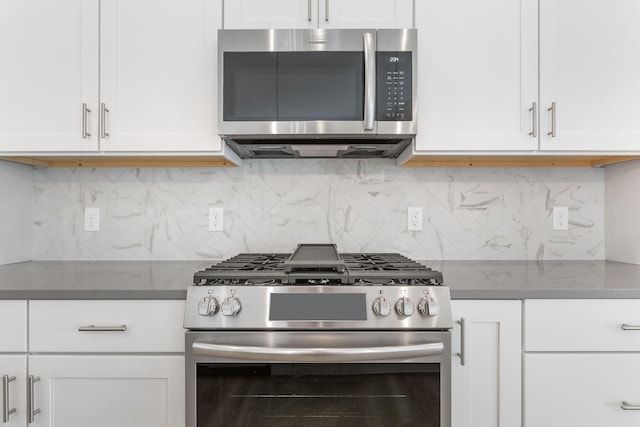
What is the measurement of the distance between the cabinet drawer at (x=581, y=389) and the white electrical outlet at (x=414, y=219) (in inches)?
31.1

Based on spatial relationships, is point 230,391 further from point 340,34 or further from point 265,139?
point 340,34

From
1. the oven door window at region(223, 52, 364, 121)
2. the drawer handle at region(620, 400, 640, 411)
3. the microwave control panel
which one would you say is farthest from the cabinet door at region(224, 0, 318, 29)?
the drawer handle at region(620, 400, 640, 411)

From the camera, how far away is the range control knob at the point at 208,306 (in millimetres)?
1268

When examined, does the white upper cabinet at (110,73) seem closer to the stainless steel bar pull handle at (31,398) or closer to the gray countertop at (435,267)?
the gray countertop at (435,267)

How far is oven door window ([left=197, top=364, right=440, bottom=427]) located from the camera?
4.18ft

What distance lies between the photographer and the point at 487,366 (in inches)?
53.2

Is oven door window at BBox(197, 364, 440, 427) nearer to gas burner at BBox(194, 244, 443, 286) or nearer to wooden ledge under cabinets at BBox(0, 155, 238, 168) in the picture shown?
gas burner at BBox(194, 244, 443, 286)

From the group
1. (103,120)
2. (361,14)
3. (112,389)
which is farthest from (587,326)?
(103,120)

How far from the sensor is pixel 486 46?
1650 mm

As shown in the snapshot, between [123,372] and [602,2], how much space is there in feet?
7.37

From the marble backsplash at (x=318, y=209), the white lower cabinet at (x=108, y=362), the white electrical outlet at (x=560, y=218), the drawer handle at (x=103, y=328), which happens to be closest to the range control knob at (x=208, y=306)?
the white lower cabinet at (x=108, y=362)

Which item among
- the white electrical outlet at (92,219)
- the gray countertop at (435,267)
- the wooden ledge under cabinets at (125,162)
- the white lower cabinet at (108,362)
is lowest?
the white lower cabinet at (108,362)

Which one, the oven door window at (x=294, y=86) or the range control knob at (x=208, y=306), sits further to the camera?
the oven door window at (x=294, y=86)

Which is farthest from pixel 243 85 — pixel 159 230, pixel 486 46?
pixel 486 46
